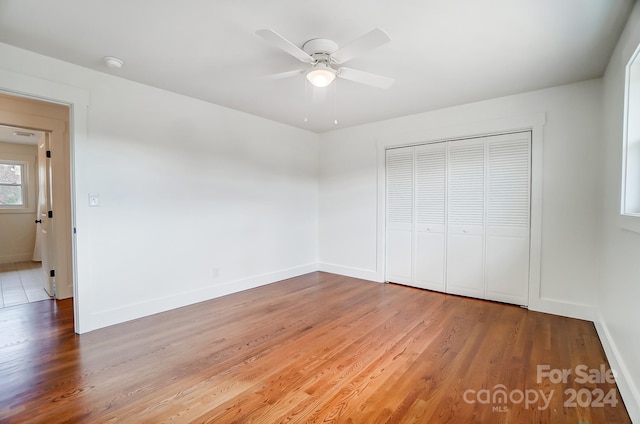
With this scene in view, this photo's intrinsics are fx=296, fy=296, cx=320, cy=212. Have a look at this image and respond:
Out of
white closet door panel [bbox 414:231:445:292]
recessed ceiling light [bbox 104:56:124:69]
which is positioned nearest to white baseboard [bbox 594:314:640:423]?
white closet door panel [bbox 414:231:445:292]

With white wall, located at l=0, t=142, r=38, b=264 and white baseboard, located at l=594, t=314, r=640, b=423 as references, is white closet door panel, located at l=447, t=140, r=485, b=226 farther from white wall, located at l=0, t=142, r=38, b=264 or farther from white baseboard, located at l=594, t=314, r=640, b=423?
white wall, located at l=0, t=142, r=38, b=264

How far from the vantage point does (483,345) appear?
2539 mm

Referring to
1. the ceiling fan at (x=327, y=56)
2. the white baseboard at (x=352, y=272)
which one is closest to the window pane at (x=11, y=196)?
the white baseboard at (x=352, y=272)

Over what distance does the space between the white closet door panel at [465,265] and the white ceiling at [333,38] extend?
1793 mm

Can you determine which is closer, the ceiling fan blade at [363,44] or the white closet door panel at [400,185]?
the ceiling fan blade at [363,44]

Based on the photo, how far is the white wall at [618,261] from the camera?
5.71 ft

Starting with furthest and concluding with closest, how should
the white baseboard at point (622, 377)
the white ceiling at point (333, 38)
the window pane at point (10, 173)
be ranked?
the window pane at point (10, 173)
the white ceiling at point (333, 38)
the white baseboard at point (622, 377)

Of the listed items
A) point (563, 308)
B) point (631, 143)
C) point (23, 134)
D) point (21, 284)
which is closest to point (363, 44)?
point (631, 143)

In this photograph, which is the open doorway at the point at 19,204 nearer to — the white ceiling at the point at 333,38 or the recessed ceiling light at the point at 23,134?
the recessed ceiling light at the point at 23,134

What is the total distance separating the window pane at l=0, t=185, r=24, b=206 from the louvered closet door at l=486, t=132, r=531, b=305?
341 inches

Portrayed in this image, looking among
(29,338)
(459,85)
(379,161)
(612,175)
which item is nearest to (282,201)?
(379,161)

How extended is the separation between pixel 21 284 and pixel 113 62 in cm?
394

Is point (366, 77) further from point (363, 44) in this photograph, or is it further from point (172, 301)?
point (172, 301)

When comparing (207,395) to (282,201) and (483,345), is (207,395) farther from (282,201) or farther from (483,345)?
(282,201)
